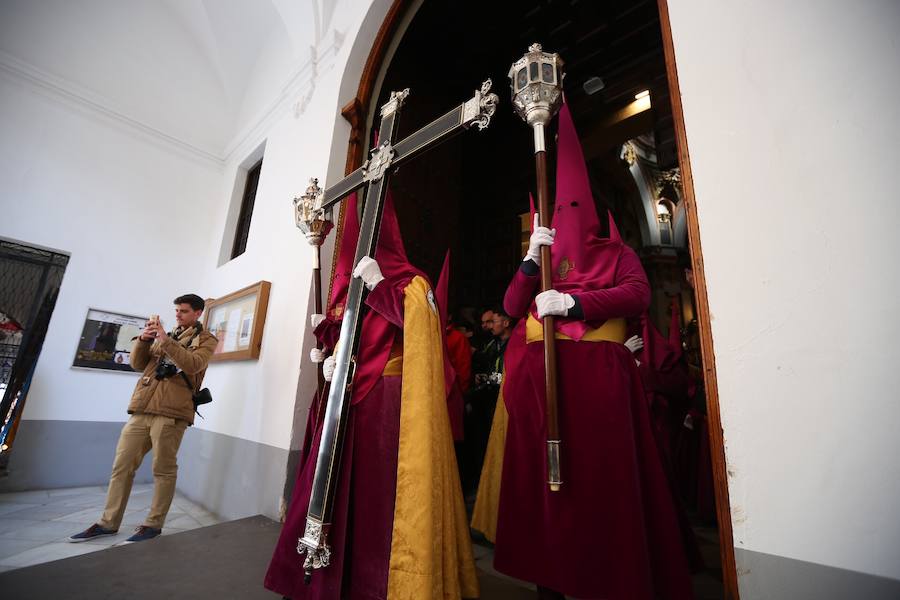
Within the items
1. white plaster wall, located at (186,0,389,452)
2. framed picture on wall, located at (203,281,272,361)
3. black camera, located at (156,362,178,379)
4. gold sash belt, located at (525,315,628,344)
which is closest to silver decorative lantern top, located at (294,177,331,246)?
white plaster wall, located at (186,0,389,452)

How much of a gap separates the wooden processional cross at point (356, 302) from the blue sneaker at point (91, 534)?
2.63 m

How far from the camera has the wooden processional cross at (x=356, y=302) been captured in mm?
1515

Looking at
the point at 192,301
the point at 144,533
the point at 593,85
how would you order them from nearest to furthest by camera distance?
the point at 144,533, the point at 192,301, the point at 593,85

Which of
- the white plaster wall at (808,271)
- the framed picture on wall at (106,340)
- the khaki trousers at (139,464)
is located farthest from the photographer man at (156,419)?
the white plaster wall at (808,271)

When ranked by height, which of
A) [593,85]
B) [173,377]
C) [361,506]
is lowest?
[361,506]

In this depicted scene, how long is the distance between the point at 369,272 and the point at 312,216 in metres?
0.97

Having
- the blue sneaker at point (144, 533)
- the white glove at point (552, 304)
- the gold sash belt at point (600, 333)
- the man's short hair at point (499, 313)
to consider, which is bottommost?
the blue sneaker at point (144, 533)

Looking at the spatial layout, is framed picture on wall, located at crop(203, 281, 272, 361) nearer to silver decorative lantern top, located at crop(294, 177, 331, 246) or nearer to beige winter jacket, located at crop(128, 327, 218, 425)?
beige winter jacket, located at crop(128, 327, 218, 425)

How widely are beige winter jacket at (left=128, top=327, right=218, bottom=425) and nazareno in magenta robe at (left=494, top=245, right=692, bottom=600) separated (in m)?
2.65

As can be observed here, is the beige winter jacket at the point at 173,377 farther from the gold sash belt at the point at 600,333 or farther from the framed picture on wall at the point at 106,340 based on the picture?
the gold sash belt at the point at 600,333

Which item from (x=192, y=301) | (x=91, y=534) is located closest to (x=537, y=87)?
(x=192, y=301)

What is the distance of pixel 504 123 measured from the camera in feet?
18.8

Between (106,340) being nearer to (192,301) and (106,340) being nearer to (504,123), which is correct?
(192,301)

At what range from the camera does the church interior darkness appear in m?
4.03
